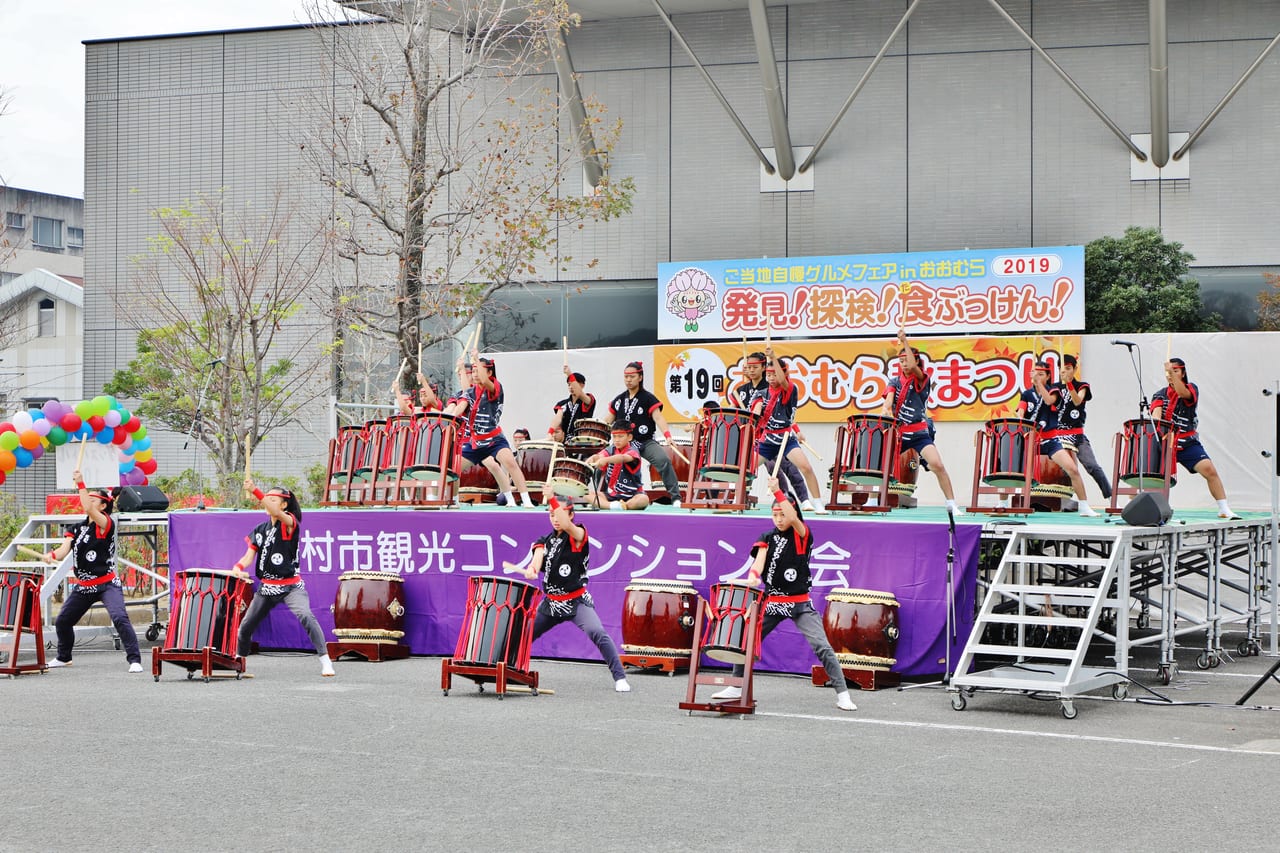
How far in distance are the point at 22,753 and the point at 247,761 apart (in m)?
1.59

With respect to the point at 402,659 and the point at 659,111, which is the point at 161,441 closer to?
the point at 659,111

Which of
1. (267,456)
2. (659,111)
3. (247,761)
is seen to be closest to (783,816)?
(247,761)

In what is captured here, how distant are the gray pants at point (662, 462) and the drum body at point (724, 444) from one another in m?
2.13

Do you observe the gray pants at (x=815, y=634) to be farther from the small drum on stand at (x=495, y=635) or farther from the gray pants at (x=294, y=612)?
the gray pants at (x=294, y=612)

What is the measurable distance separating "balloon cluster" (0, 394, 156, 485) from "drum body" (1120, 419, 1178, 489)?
12.2 metres

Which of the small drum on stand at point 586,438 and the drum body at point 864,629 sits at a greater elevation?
the small drum on stand at point 586,438

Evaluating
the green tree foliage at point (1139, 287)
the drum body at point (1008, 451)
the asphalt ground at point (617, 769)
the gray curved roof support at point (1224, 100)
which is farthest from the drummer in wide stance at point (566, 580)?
the gray curved roof support at point (1224, 100)

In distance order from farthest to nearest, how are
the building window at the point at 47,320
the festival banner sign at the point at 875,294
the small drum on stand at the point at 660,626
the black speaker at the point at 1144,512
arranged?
the building window at the point at 47,320, the festival banner sign at the point at 875,294, the small drum on stand at the point at 660,626, the black speaker at the point at 1144,512

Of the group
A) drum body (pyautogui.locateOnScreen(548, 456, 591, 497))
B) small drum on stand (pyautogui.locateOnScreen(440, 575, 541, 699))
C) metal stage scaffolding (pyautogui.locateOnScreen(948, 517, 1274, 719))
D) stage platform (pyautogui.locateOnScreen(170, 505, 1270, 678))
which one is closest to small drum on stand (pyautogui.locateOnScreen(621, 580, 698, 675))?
stage platform (pyautogui.locateOnScreen(170, 505, 1270, 678))

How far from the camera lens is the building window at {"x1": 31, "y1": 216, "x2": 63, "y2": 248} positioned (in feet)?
196

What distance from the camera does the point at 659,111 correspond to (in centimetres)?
3075

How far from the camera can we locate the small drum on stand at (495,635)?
476 inches

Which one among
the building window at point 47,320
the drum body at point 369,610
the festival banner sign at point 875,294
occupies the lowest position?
the drum body at point 369,610

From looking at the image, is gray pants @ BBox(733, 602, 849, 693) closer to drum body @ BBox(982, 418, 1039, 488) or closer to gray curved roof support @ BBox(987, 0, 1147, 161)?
drum body @ BBox(982, 418, 1039, 488)
